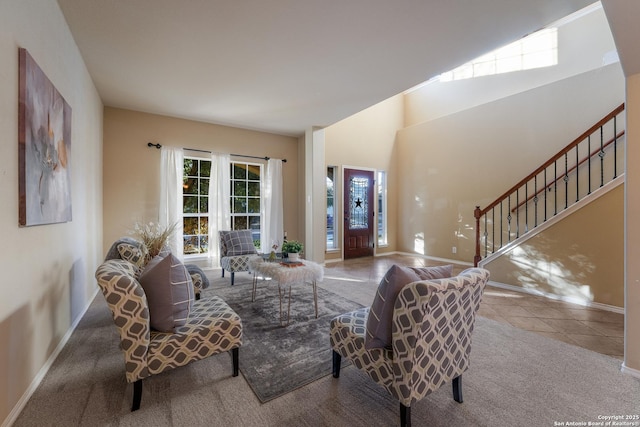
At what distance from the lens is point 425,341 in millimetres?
1327

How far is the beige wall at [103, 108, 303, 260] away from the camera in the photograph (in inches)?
172

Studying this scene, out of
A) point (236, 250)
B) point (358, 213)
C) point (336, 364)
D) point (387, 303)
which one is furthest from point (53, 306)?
point (358, 213)

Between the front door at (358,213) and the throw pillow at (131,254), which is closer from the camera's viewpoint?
the throw pillow at (131,254)

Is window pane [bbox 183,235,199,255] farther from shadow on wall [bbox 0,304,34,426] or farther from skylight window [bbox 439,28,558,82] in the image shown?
skylight window [bbox 439,28,558,82]

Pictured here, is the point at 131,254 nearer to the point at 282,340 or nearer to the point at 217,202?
the point at 282,340

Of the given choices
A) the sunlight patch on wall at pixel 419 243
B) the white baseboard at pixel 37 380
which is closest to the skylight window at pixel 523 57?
the sunlight patch on wall at pixel 419 243

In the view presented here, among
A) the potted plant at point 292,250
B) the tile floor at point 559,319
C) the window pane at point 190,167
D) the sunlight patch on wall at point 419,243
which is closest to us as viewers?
the tile floor at point 559,319

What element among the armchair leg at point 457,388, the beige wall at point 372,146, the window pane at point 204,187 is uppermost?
the beige wall at point 372,146

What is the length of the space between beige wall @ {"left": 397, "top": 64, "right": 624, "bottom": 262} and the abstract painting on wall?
6164mm

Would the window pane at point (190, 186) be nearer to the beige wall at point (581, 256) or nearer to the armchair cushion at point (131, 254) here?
the armchair cushion at point (131, 254)

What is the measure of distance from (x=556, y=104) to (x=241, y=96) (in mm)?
5065

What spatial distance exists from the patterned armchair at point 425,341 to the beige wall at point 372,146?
455 cm

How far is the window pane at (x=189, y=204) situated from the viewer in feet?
16.4

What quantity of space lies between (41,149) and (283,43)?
219 centimetres
